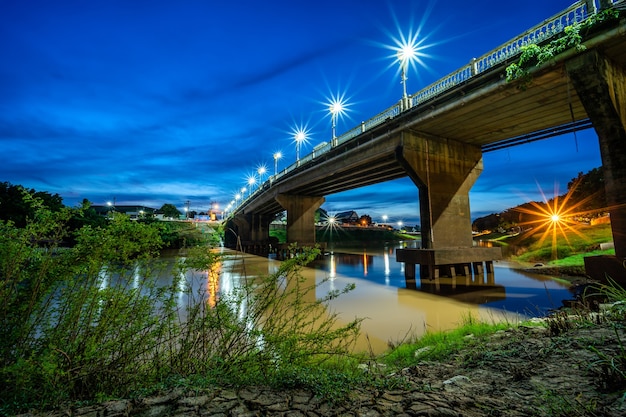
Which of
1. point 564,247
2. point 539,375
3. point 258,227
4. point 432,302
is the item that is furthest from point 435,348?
point 258,227

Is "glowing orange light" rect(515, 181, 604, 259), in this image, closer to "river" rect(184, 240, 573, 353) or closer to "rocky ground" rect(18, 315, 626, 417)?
"river" rect(184, 240, 573, 353)

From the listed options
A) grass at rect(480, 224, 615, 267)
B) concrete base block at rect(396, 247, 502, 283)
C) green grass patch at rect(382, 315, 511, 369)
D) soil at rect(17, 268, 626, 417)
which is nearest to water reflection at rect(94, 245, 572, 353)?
concrete base block at rect(396, 247, 502, 283)

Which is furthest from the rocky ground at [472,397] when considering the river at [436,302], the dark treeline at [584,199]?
the dark treeline at [584,199]

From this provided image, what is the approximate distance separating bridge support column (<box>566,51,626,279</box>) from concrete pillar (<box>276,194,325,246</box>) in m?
29.3

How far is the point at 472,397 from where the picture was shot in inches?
103

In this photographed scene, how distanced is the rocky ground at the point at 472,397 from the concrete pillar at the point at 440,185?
1478 centimetres

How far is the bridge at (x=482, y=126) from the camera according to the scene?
9.69 meters

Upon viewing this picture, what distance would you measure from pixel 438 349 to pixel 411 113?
47.8 feet

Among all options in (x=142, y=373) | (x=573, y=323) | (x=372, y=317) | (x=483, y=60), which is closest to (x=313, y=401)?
(x=142, y=373)

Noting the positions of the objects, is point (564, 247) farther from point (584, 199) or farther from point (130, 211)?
point (130, 211)

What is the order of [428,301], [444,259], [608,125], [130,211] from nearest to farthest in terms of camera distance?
[608,125], [428,301], [444,259], [130,211]

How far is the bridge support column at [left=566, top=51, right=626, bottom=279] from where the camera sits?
31.3 ft

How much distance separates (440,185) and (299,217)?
Answer: 22171mm

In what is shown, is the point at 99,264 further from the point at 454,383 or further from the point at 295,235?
the point at 295,235
